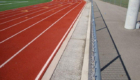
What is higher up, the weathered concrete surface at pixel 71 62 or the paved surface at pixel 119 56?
the weathered concrete surface at pixel 71 62

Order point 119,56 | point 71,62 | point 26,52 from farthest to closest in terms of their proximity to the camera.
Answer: point 26,52 < point 119,56 < point 71,62

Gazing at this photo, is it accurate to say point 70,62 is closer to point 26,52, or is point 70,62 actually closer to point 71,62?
point 71,62

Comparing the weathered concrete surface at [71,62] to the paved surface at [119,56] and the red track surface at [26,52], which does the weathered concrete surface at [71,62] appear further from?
the paved surface at [119,56]

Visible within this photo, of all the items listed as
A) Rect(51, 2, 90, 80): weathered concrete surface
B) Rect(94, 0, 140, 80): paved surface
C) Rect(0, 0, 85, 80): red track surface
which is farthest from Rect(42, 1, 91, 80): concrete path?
Rect(94, 0, 140, 80): paved surface

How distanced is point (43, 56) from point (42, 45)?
1104 millimetres

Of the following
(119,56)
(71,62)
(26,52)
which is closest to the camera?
(71,62)

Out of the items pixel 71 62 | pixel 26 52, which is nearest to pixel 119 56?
pixel 71 62

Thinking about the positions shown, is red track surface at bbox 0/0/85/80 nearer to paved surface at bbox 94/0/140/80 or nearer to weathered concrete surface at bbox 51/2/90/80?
weathered concrete surface at bbox 51/2/90/80

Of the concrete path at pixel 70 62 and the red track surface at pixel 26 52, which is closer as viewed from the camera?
the concrete path at pixel 70 62

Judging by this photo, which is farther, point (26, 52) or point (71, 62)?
point (26, 52)

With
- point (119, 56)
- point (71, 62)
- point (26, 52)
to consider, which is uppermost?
point (26, 52)

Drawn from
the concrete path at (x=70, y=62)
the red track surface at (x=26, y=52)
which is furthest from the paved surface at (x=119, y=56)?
the red track surface at (x=26, y=52)

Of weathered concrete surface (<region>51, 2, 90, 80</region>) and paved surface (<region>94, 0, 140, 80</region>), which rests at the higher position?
weathered concrete surface (<region>51, 2, 90, 80</region>)

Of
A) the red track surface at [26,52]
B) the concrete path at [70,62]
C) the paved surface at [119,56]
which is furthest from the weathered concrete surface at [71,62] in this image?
the paved surface at [119,56]
